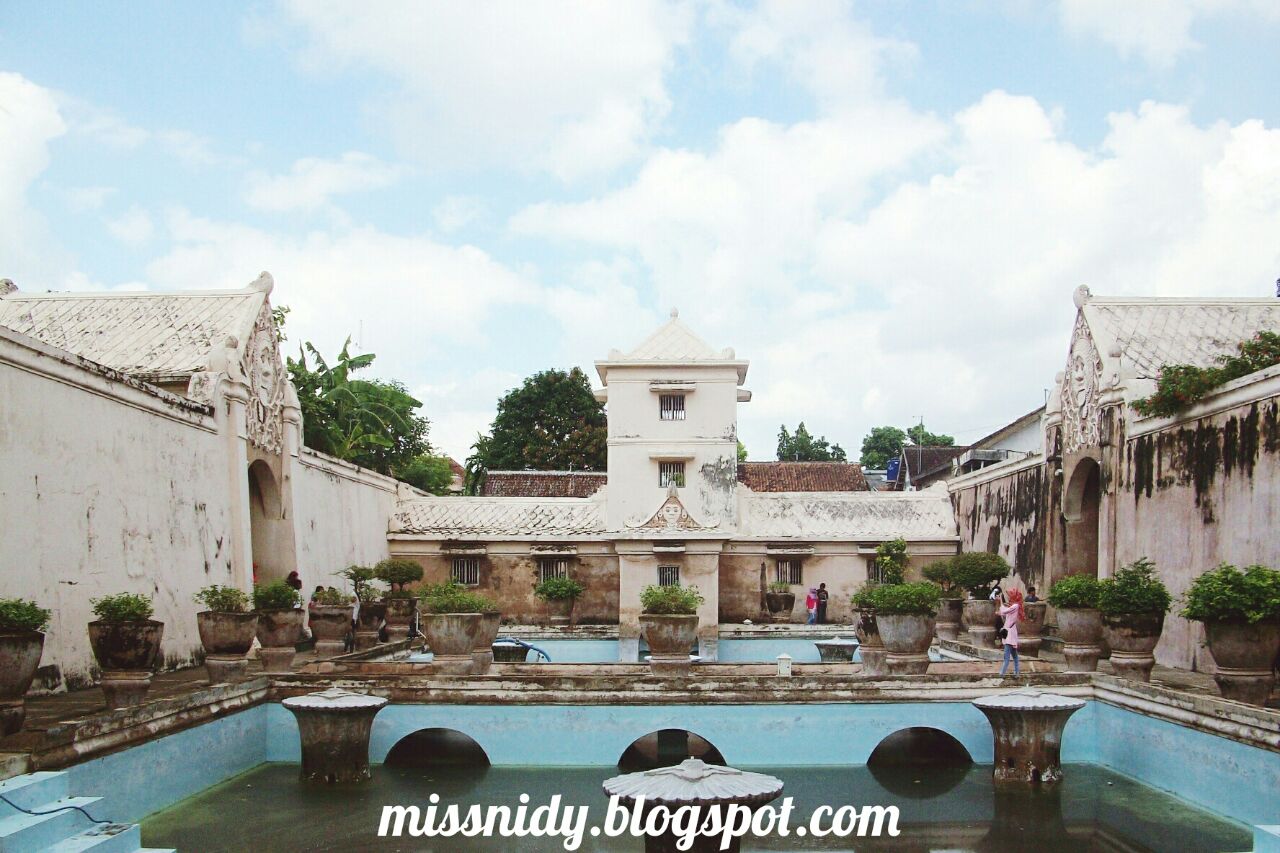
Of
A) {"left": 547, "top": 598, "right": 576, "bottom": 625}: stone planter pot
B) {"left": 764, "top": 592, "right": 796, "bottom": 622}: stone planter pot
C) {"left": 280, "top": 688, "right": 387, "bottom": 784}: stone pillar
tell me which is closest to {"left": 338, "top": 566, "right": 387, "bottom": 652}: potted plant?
{"left": 280, "top": 688, "right": 387, "bottom": 784}: stone pillar

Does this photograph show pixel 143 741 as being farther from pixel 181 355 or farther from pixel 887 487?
pixel 887 487

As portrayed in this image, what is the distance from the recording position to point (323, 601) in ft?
44.9

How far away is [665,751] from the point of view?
37.6 ft

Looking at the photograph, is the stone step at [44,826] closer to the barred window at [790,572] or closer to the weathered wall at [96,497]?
the weathered wall at [96,497]

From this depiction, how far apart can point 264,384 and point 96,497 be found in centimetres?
515

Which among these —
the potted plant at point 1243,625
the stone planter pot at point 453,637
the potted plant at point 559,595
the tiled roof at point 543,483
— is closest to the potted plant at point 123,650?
the stone planter pot at point 453,637

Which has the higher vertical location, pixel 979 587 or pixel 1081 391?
pixel 1081 391

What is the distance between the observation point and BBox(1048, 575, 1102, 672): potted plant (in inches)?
413

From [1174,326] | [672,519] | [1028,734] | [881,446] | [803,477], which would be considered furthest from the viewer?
[881,446]

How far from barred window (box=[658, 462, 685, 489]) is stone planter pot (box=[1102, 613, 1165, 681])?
13.1 meters

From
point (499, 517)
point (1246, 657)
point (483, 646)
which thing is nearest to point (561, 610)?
point (499, 517)

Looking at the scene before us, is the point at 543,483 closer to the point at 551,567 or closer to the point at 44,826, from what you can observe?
→ the point at 551,567

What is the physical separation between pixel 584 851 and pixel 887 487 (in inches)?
1438

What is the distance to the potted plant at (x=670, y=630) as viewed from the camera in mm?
11164
